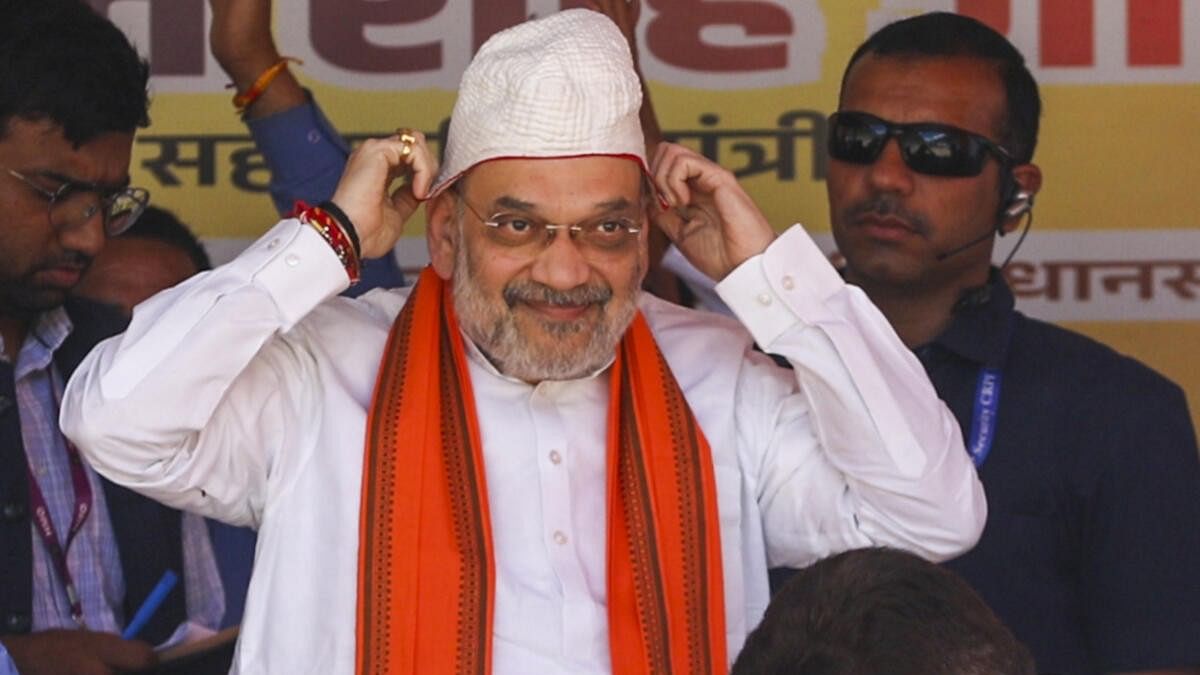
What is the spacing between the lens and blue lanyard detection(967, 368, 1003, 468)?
13.8 ft

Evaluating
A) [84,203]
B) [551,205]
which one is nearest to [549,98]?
[551,205]

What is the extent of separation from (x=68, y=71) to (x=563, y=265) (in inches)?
44.1

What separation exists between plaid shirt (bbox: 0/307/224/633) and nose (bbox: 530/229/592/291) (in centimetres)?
98

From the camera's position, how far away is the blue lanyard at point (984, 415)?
4.20m

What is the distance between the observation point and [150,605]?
159 inches

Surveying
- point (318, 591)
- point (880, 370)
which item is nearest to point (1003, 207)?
point (880, 370)

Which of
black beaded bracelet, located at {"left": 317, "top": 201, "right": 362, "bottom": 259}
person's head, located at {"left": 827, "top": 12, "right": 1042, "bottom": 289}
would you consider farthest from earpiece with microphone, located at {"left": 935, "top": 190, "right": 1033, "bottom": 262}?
black beaded bracelet, located at {"left": 317, "top": 201, "right": 362, "bottom": 259}

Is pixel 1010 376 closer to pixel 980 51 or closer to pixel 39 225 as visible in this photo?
pixel 980 51

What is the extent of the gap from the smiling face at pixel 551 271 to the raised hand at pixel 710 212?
→ 0.22ft

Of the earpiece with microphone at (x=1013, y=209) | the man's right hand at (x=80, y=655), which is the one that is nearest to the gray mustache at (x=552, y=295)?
the man's right hand at (x=80, y=655)

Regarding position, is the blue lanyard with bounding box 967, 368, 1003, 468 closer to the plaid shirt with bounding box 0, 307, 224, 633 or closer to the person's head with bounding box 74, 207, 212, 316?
the plaid shirt with bounding box 0, 307, 224, 633

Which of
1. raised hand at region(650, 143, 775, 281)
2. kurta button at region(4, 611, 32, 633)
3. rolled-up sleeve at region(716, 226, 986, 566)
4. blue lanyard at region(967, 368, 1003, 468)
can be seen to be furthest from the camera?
blue lanyard at region(967, 368, 1003, 468)

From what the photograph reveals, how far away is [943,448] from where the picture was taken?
140 inches

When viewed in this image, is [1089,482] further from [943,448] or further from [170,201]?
[170,201]
